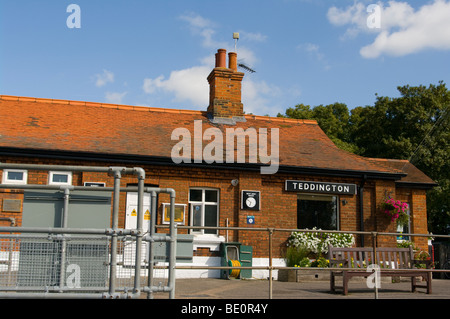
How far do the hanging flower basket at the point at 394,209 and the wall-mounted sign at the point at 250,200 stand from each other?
14.7ft

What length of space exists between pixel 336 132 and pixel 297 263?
2809cm

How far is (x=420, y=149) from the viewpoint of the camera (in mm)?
34062

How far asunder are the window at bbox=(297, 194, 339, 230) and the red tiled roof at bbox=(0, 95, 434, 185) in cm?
119

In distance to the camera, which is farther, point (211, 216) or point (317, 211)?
point (317, 211)

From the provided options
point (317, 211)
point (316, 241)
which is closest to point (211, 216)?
point (316, 241)

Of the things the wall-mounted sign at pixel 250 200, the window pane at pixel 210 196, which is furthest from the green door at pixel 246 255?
the window pane at pixel 210 196

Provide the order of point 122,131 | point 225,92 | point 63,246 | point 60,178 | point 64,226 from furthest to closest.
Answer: point 225,92 < point 122,131 < point 60,178 < point 64,226 < point 63,246

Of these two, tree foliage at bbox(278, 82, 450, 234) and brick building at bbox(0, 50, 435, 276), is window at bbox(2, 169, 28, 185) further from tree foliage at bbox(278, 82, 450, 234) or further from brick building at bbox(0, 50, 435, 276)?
tree foliage at bbox(278, 82, 450, 234)

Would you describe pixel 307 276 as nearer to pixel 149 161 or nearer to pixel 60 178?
pixel 149 161

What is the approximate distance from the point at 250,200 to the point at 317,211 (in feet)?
8.48

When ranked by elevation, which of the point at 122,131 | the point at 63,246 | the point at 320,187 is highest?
the point at 122,131

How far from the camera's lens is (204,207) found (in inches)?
653

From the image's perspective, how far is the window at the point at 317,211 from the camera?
17.5 meters
